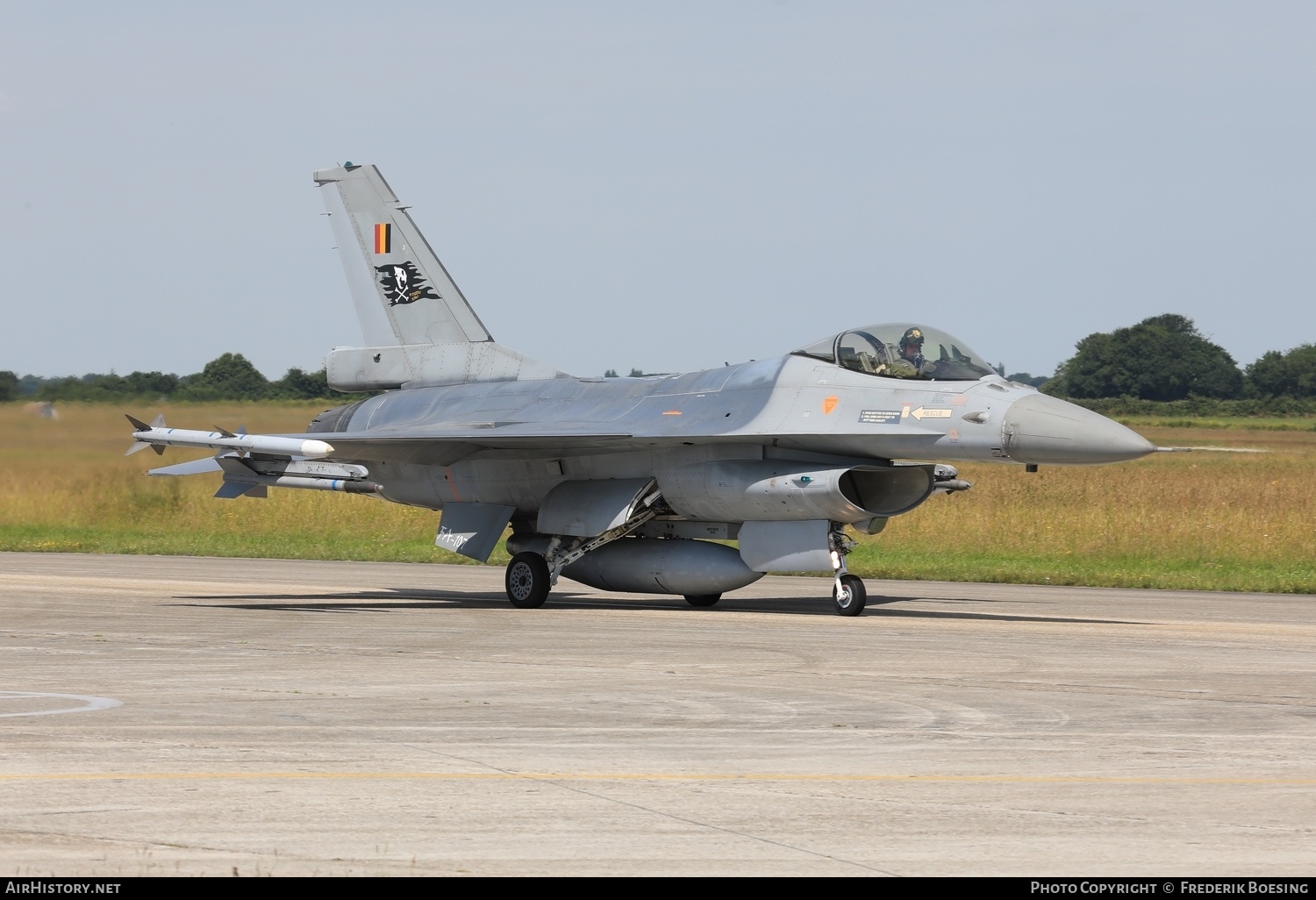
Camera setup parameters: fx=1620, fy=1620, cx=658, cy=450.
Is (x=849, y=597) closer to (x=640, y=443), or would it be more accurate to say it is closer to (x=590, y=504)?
(x=640, y=443)

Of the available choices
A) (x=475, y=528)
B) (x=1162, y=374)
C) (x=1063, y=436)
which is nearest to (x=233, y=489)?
(x=475, y=528)

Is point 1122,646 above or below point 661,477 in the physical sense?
below

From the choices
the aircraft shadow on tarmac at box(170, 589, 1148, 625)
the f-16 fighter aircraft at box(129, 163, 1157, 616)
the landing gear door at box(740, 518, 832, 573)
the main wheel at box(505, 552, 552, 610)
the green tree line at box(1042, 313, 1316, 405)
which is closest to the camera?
the f-16 fighter aircraft at box(129, 163, 1157, 616)

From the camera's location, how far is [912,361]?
16.4 meters

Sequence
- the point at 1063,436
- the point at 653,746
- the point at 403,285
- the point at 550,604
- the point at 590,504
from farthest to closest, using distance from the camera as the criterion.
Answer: the point at 403,285 < the point at 550,604 < the point at 590,504 < the point at 1063,436 < the point at 653,746

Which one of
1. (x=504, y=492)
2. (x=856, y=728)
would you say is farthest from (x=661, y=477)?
(x=856, y=728)

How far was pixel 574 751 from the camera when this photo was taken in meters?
8.22

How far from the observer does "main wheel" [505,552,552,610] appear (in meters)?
18.3

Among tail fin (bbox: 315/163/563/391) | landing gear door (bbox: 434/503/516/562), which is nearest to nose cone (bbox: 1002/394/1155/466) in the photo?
landing gear door (bbox: 434/503/516/562)

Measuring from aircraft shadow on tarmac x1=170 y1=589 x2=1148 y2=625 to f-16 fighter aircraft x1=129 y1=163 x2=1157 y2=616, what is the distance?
0.55m

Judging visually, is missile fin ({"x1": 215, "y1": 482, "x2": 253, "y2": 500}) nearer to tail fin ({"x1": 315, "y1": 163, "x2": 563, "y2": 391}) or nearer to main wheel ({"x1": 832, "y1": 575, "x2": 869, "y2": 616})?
tail fin ({"x1": 315, "y1": 163, "x2": 563, "y2": 391})

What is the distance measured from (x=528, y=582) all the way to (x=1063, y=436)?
6.38m
